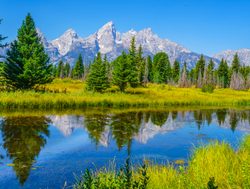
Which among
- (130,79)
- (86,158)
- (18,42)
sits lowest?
(86,158)

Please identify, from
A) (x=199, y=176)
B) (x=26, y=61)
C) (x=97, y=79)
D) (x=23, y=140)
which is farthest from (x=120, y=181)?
(x=97, y=79)

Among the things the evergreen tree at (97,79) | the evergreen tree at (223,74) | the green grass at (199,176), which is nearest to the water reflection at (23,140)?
the green grass at (199,176)

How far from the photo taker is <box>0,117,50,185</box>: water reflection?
12.7 meters

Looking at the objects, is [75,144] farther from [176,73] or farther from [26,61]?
[176,73]

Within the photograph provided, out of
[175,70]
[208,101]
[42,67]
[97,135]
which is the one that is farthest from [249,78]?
[97,135]

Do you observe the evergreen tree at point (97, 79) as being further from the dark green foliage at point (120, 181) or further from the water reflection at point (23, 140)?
the dark green foliage at point (120, 181)

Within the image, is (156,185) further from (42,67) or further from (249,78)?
(249,78)

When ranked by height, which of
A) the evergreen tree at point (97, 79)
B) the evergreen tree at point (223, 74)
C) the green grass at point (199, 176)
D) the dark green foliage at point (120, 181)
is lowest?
the green grass at point (199, 176)

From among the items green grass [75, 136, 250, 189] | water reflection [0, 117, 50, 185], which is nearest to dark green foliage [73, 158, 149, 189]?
green grass [75, 136, 250, 189]

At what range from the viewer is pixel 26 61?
43.4 metres

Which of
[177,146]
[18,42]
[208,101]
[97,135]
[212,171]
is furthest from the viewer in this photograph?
[208,101]

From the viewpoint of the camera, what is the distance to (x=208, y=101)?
183 ft

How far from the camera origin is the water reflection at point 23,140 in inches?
502

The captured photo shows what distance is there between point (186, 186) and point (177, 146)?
11235mm
